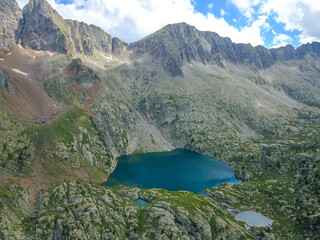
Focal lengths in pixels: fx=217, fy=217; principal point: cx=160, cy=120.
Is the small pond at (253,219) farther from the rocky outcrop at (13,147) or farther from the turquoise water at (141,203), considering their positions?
the rocky outcrop at (13,147)

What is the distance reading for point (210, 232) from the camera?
269 feet

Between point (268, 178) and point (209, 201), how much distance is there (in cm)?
5858

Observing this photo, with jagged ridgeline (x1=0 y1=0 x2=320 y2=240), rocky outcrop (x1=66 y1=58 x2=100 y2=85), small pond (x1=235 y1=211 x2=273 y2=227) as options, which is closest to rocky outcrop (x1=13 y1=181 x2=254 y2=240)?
jagged ridgeline (x1=0 y1=0 x2=320 y2=240)

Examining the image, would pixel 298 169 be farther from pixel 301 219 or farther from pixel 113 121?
pixel 113 121

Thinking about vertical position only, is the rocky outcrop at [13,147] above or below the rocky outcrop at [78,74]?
below

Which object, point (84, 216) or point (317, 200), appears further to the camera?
point (317, 200)

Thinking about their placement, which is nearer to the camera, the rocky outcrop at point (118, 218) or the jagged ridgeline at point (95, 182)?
the rocky outcrop at point (118, 218)

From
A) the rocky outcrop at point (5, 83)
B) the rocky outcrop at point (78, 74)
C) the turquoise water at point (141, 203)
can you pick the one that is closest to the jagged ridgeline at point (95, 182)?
the rocky outcrop at point (5, 83)

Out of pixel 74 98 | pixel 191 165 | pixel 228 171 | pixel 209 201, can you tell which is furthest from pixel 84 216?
pixel 74 98

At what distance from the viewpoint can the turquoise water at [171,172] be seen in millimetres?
124750

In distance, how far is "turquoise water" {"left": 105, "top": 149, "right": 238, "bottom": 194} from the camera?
409ft

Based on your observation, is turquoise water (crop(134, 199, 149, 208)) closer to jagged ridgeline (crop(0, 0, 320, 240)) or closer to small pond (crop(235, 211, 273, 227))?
jagged ridgeline (crop(0, 0, 320, 240))

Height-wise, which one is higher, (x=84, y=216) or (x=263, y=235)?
(x=84, y=216)

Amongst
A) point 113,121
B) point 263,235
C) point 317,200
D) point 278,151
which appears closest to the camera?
point 263,235
